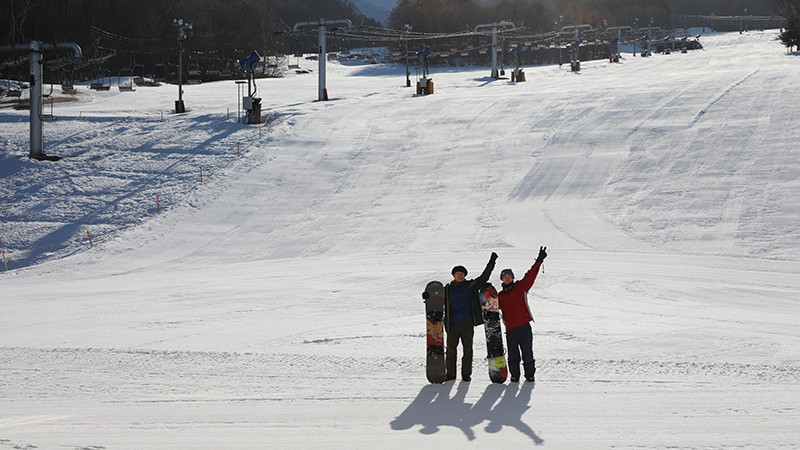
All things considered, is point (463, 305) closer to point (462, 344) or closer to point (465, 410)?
point (462, 344)

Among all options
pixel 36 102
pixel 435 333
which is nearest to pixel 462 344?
pixel 435 333

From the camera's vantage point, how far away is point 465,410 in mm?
6965

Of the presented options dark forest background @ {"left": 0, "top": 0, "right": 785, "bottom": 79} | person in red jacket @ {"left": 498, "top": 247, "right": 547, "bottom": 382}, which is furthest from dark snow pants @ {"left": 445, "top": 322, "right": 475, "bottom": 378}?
dark forest background @ {"left": 0, "top": 0, "right": 785, "bottom": 79}

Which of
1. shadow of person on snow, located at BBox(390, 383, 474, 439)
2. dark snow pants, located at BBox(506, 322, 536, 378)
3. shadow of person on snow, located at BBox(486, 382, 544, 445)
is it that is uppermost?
dark snow pants, located at BBox(506, 322, 536, 378)

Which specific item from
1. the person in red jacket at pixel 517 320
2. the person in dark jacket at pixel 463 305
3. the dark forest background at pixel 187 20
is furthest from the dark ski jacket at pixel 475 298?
the dark forest background at pixel 187 20

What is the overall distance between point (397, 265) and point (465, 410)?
891 centimetres

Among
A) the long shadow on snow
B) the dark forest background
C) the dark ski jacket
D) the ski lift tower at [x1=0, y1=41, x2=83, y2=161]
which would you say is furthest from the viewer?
the dark forest background

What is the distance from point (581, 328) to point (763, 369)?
8.63 feet

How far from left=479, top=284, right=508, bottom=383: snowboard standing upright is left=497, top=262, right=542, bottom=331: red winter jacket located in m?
0.11

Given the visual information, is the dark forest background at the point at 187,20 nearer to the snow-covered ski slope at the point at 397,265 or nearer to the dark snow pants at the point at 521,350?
the snow-covered ski slope at the point at 397,265

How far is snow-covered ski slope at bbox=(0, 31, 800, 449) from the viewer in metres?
6.82

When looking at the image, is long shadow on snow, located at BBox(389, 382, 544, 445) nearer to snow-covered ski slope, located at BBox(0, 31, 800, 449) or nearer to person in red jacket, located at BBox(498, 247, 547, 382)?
snow-covered ski slope, located at BBox(0, 31, 800, 449)

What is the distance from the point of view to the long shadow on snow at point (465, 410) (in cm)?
647

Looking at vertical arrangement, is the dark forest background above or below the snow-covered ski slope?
above
